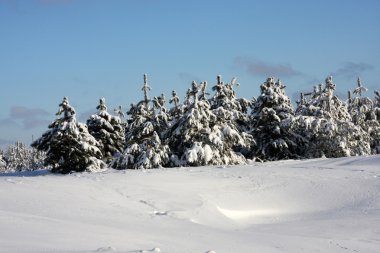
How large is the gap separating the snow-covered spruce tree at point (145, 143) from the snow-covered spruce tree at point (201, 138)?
96 cm

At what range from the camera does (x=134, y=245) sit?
20.5 ft

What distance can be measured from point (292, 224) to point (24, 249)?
22.3ft

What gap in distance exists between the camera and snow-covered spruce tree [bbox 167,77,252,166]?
2384 cm

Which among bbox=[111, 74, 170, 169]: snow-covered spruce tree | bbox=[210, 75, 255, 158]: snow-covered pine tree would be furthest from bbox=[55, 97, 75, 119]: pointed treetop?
bbox=[210, 75, 255, 158]: snow-covered pine tree

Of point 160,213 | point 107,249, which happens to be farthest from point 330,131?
point 107,249

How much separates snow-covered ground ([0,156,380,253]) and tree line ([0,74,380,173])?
9.19 metres

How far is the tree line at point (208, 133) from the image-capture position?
25.2m

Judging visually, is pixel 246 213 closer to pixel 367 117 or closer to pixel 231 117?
pixel 231 117

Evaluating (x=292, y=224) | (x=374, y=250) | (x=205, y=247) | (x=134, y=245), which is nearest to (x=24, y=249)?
(x=134, y=245)

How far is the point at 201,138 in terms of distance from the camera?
83.5 feet

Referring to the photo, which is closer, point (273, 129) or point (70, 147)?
point (70, 147)

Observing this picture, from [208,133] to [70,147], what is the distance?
27.3 ft

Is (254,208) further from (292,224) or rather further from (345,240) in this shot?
(345,240)

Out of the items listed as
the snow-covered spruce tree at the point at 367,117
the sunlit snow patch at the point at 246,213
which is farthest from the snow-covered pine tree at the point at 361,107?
the sunlit snow patch at the point at 246,213
